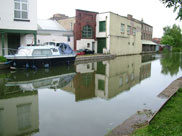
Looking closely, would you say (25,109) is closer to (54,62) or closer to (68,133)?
(68,133)

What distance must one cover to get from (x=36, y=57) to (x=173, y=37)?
75.1m

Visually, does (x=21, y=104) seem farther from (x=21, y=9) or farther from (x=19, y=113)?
(x=21, y=9)

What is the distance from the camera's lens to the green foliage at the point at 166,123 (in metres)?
4.58

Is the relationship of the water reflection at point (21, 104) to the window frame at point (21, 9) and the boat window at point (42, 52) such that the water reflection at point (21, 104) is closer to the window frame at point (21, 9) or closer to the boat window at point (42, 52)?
the boat window at point (42, 52)

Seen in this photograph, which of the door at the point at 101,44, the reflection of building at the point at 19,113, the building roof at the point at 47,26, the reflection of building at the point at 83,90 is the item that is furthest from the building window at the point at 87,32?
the reflection of building at the point at 19,113

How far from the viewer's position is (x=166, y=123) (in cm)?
518

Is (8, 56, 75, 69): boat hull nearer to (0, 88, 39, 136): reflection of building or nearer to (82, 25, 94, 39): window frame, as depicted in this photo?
A: (0, 88, 39, 136): reflection of building

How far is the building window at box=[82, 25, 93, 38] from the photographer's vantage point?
34.8 metres

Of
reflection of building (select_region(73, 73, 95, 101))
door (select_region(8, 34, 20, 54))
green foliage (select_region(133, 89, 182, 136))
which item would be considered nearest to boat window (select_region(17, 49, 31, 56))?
door (select_region(8, 34, 20, 54))

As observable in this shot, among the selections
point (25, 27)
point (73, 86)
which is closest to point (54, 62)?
point (25, 27)

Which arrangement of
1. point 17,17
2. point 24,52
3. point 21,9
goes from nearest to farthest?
point 24,52 → point 17,17 → point 21,9

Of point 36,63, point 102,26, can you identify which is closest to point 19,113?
point 36,63

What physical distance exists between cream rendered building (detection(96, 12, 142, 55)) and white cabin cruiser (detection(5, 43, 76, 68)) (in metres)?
17.4

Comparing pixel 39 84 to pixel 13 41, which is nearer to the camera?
pixel 39 84
